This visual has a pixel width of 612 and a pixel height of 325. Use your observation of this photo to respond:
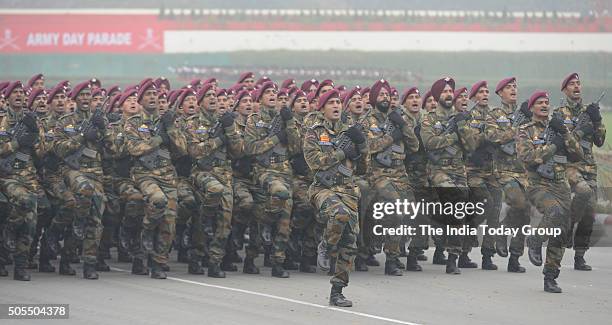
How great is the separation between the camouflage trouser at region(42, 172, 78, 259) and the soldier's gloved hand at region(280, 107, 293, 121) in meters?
2.22

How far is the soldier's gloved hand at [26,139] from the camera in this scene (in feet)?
43.1

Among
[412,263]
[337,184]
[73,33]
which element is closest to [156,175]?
[337,184]

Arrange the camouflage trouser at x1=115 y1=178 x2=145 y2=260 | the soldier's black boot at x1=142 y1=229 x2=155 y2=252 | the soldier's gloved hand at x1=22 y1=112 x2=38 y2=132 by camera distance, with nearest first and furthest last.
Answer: the soldier's gloved hand at x1=22 y1=112 x2=38 y2=132, the soldier's black boot at x1=142 y1=229 x2=155 y2=252, the camouflage trouser at x1=115 y1=178 x2=145 y2=260

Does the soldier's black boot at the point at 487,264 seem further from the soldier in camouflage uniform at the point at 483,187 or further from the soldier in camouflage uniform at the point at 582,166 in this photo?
the soldier in camouflage uniform at the point at 582,166

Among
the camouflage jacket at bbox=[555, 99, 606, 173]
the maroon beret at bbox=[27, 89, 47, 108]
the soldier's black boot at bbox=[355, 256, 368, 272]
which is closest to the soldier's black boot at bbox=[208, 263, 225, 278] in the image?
the soldier's black boot at bbox=[355, 256, 368, 272]

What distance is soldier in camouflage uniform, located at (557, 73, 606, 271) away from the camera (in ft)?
46.4

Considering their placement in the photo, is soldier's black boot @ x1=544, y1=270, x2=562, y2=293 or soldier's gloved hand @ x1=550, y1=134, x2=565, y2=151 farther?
soldier's gloved hand @ x1=550, y1=134, x2=565, y2=151

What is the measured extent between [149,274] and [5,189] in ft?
5.57

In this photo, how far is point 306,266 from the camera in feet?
47.4

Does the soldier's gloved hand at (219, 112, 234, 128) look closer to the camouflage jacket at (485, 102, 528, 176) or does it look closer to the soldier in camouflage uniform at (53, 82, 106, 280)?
the soldier in camouflage uniform at (53, 82, 106, 280)

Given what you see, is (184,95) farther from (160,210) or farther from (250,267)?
(250,267)

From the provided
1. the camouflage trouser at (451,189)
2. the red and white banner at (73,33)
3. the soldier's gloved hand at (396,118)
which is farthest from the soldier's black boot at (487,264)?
the red and white banner at (73,33)

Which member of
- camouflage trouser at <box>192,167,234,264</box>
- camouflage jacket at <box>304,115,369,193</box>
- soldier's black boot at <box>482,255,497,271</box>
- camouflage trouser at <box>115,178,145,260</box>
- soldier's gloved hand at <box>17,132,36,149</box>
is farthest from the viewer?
soldier's black boot at <box>482,255,497,271</box>

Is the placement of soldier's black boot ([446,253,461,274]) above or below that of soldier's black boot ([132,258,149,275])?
above
